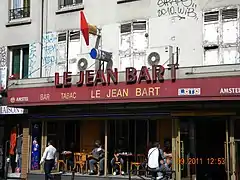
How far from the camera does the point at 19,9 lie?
70.5ft

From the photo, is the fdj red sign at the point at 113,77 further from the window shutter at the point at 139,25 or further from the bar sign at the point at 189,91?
the window shutter at the point at 139,25

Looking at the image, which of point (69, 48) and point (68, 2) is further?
point (68, 2)

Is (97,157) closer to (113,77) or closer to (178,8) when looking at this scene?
(113,77)

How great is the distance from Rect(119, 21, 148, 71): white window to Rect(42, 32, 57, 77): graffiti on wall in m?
3.31

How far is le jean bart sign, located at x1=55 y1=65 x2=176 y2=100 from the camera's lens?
51.8 ft

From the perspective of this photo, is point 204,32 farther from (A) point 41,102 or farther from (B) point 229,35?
(A) point 41,102

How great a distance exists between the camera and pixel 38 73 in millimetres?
20234

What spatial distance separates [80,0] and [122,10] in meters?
2.33

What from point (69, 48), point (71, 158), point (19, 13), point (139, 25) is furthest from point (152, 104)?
point (19, 13)

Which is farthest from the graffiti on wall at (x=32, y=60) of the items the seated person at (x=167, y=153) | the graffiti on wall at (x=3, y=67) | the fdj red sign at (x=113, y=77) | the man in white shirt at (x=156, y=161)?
the man in white shirt at (x=156, y=161)

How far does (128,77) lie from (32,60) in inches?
236

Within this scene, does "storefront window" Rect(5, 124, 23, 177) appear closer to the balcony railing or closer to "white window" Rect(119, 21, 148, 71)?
the balcony railing

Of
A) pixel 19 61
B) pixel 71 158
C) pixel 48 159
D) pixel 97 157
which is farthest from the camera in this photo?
pixel 19 61

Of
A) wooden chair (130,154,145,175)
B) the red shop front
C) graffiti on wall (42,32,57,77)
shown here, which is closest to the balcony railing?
graffiti on wall (42,32,57,77)
